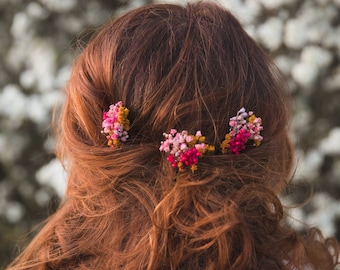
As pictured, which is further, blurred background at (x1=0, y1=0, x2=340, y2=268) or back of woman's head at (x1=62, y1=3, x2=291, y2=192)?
blurred background at (x1=0, y1=0, x2=340, y2=268)

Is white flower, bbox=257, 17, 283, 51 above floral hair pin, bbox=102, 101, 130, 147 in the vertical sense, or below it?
below

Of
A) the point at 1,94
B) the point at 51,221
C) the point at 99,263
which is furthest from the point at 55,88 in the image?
the point at 99,263

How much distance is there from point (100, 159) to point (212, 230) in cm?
24

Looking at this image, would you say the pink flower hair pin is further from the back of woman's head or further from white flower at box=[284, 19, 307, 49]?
white flower at box=[284, 19, 307, 49]

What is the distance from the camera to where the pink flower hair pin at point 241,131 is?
3.36ft

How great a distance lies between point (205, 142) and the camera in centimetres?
103

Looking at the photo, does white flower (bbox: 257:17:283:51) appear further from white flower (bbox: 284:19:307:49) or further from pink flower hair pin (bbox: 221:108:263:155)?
pink flower hair pin (bbox: 221:108:263:155)

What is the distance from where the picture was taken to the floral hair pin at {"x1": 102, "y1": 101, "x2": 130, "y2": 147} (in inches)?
40.0

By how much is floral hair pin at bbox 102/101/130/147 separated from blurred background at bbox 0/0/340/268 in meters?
1.24

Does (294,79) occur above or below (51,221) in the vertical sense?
below

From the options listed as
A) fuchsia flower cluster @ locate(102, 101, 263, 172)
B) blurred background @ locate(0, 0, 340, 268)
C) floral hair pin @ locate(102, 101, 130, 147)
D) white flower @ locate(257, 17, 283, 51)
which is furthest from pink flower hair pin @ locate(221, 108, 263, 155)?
white flower @ locate(257, 17, 283, 51)

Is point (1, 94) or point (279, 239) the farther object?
point (1, 94)

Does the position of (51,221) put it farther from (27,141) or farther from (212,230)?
(27,141)

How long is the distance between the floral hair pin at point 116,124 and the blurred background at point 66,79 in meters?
1.24
